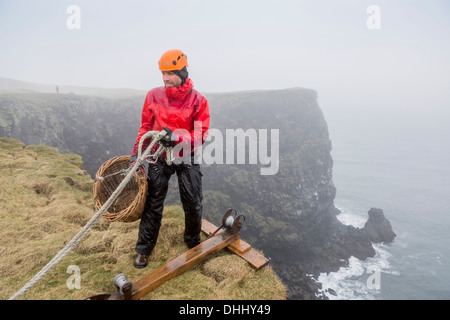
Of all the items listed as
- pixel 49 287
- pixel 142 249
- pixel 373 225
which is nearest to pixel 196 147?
pixel 142 249

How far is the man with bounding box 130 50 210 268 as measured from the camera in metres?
3.27

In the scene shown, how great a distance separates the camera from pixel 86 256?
151 inches

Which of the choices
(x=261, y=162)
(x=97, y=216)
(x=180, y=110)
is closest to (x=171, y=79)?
(x=180, y=110)

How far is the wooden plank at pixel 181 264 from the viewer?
3014 millimetres

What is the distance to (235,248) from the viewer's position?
4020 mm

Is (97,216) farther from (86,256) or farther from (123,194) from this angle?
(86,256)

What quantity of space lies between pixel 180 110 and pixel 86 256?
2889mm

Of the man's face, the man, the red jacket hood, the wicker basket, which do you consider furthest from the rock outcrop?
the man's face

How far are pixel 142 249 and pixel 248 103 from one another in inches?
2886

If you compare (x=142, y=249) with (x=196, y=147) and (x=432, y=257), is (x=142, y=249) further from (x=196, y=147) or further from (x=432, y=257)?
(x=432, y=257)

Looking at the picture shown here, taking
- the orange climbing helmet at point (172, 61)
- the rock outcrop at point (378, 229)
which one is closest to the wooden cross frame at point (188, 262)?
the orange climbing helmet at point (172, 61)

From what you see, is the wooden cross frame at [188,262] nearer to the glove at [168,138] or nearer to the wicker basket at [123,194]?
the wicker basket at [123,194]

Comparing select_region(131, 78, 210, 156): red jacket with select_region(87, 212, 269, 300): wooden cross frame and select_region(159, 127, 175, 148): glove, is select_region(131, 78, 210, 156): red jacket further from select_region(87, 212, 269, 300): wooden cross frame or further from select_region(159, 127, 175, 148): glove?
select_region(87, 212, 269, 300): wooden cross frame

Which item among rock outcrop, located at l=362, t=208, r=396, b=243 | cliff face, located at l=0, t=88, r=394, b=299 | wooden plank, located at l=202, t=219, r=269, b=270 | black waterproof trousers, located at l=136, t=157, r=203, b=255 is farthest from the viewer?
rock outcrop, located at l=362, t=208, r=396, b=243
